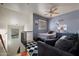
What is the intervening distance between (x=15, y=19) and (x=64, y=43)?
0.79m

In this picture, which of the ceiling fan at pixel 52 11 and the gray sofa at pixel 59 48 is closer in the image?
the gray sofa at pixel 59 48

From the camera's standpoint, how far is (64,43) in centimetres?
179

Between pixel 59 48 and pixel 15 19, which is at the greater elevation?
pixel 15 19

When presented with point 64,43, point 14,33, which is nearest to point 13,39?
point 14,33

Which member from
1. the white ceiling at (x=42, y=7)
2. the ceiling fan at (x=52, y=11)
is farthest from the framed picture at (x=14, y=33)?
the ceiling fan at (x=52, y=11)

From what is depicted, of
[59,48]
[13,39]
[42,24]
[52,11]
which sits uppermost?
[52,11]

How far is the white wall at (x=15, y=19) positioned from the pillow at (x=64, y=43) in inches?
16.1

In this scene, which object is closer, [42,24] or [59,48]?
[59,48]

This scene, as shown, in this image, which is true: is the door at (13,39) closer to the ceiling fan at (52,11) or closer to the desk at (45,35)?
the desk at (45,35)

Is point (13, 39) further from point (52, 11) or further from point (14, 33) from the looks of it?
point (52, 11)

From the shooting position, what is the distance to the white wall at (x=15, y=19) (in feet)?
5.92

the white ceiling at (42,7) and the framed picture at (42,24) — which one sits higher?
the white ceiling at (42,7)

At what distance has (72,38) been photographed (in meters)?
1.79

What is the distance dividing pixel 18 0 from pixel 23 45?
26.0 inches
